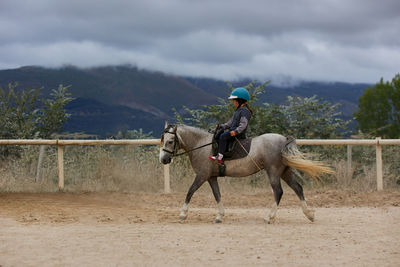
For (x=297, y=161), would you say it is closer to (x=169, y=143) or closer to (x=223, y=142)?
(x=223, y=142)

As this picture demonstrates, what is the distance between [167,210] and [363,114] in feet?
189

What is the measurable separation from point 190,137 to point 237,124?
3.04ft

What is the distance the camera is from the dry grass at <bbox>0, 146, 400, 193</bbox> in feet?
41.3

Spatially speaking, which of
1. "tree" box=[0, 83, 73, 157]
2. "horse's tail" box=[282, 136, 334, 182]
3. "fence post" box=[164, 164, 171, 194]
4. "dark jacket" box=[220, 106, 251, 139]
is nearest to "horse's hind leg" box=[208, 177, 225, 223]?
"dark jacket" box=[220, 106, 251, 139]

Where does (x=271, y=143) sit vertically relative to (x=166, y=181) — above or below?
above

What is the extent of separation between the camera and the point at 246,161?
8852mm

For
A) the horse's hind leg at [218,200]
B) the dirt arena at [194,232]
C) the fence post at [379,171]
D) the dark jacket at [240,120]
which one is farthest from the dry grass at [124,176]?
the dark jacket at [240,120]

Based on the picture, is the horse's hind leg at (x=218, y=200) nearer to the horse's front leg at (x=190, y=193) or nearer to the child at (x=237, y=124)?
the horse's front leg at (x=190, y=193)

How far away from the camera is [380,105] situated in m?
62.8

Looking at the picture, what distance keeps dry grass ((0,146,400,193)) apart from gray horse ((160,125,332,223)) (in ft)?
12.4

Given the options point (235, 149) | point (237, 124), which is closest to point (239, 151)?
point (235, 149)

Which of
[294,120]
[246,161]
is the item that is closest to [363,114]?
[294,120]

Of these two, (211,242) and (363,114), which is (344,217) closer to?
(211,242)

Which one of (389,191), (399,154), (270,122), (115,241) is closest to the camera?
(115,241)
